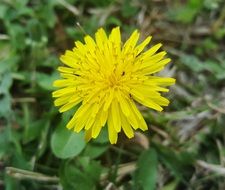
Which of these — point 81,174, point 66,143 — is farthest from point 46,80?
point 81,174

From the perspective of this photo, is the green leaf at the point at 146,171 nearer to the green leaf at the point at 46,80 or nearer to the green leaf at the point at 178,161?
the green leaf at the point at 178,161

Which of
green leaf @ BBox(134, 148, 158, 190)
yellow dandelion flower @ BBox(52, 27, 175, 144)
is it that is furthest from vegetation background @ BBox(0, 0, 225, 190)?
yellow dandelion flower @ BBox(52, 27, 175, 144)

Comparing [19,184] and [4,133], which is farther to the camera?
[4,133]

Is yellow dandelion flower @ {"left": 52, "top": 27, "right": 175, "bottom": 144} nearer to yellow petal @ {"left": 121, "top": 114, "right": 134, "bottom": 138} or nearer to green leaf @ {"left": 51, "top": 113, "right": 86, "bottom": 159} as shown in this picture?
yellow petal @ {"left": 121, "top": 114, "right": 134, "bottom": 138}

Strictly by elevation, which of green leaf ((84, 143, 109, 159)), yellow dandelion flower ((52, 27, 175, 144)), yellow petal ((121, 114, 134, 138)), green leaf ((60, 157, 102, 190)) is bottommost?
green leaf ((60, 157, 102, 190))

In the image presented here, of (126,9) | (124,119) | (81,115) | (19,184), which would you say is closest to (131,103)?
(124,119)

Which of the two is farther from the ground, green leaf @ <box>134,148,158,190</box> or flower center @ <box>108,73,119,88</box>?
flower center @ <box>108,73,119,88</box>

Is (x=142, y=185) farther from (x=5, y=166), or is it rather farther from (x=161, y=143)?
(x=5, y=166)
